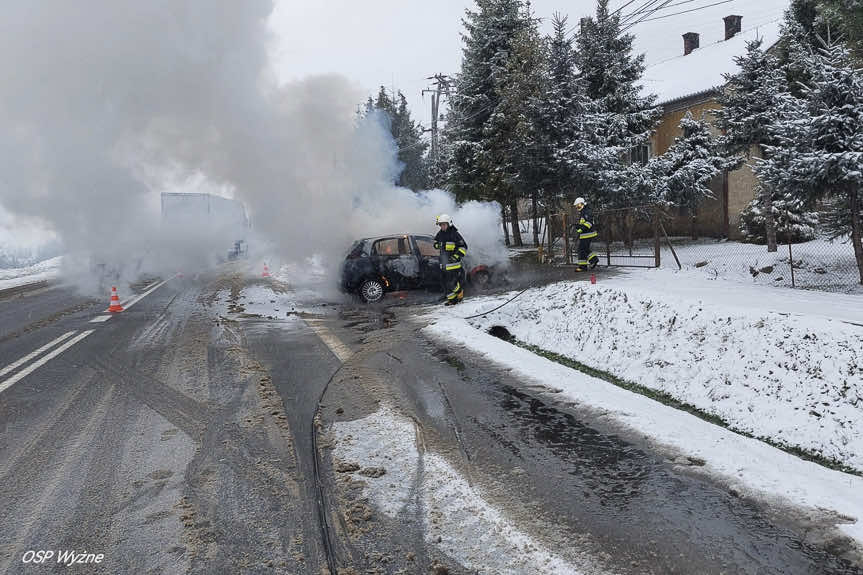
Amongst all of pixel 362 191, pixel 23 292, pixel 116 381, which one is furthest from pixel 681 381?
pixel 23 292

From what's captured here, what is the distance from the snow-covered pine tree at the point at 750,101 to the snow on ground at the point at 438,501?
15.9 m

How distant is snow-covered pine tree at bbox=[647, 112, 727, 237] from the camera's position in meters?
19.5

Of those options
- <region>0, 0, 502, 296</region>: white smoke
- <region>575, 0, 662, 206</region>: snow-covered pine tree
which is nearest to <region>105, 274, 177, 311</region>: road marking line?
<region>0, 0, 502, 296</region>: white smoke

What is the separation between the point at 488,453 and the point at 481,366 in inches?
117

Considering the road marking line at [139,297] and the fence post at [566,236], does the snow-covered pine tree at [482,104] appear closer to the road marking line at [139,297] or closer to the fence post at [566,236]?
the fence post at [566,236]

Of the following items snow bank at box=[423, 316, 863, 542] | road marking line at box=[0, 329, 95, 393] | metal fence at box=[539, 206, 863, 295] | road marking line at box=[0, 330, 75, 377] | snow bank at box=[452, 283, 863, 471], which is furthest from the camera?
metal fence at box=[539, 206, 863, 295]

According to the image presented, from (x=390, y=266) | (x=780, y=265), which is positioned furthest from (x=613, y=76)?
(x=390, y=266)

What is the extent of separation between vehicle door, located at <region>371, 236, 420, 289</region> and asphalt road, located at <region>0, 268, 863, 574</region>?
19.3ft

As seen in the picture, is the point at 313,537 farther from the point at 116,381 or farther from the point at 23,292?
the point at 23,292

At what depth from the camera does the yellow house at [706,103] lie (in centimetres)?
2298

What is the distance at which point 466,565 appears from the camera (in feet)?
9.94

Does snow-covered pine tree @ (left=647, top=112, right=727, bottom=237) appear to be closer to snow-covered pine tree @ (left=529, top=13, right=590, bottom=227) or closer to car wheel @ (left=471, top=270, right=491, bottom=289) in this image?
snow-covered pine tree @ (left=529, top=13, right=590, bottom=227)

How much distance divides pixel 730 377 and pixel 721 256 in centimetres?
1234

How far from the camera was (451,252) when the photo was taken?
40.3 ft
